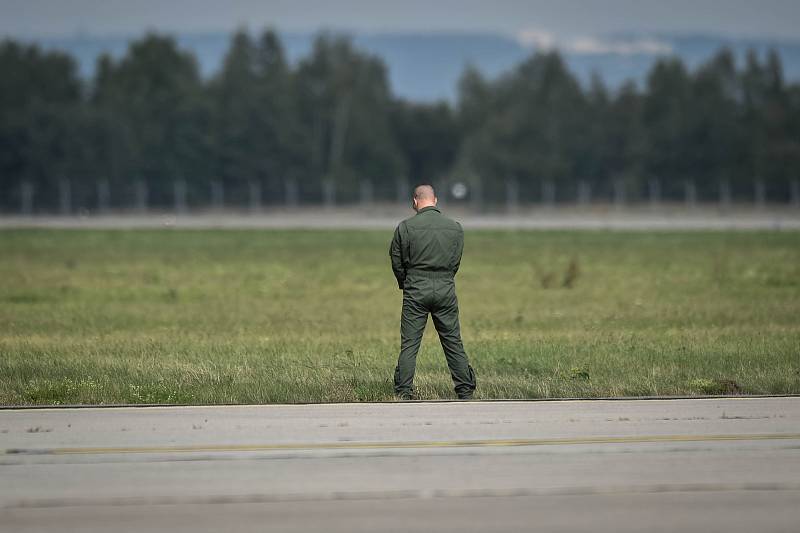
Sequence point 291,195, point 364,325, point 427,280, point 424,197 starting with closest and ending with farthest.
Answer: point 427,280 → point 424,197 → point 364,325 → point 291,195

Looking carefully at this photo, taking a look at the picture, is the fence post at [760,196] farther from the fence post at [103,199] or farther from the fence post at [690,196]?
the fence post at [103,199]

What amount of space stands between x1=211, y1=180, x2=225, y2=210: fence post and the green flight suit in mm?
81519

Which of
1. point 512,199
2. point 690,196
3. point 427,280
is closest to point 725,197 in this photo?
point 690,196

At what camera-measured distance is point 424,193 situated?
12.2 metres

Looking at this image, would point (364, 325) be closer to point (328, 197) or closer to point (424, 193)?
point (424, 193)

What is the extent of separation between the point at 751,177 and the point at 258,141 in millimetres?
37743

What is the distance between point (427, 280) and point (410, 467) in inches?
125

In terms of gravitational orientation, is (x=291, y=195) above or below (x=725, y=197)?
above

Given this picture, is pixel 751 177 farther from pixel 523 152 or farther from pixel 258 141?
pixel 258 141

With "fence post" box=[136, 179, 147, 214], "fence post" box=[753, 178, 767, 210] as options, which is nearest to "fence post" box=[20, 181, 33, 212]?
"fence post" box=[136, 179, 147, 214]

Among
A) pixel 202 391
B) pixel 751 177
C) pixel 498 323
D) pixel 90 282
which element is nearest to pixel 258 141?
pixel 751 177

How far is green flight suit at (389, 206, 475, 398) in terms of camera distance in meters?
12.0

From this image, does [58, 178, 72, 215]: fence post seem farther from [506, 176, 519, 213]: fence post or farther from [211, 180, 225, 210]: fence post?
[506, 176, 519, 213]: fence post

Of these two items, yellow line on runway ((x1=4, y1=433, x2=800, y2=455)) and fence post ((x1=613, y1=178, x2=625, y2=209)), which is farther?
fence post ((x1=613, y1=178, x2=625, y2=209))
